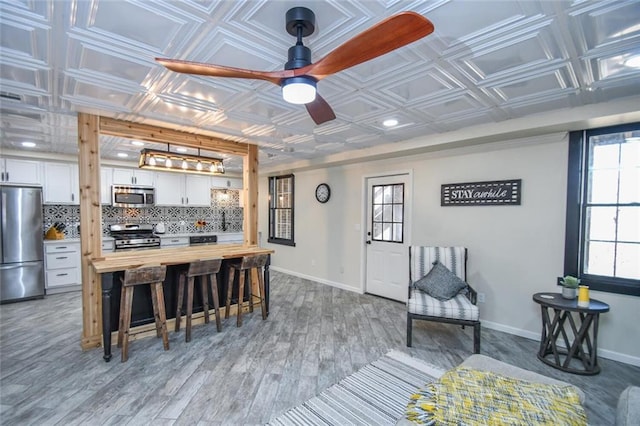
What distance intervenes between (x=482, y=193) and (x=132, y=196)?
6.23 meters

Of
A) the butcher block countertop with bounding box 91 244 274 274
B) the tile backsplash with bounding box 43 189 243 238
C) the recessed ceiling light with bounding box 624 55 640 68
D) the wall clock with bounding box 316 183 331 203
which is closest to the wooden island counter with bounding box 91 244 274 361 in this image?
the butcher block countertop with bounding box 91 244 274 274

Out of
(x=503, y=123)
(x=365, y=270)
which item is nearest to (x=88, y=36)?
(x=503, y=123)

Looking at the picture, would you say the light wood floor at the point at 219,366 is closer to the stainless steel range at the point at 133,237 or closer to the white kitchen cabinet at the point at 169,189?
the stainless steel range at the point at 133,237

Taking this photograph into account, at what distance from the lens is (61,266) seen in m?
4.82

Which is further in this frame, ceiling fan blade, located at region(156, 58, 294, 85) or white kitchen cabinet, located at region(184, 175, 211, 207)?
white kitchen cabinet, located at region(184, 175, 211, 207)

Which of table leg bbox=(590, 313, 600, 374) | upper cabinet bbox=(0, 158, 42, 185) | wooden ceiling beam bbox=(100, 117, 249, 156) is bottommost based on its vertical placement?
table leg bbox=(590, 313, 600, 374)

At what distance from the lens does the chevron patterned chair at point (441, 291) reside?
2920 millimetres

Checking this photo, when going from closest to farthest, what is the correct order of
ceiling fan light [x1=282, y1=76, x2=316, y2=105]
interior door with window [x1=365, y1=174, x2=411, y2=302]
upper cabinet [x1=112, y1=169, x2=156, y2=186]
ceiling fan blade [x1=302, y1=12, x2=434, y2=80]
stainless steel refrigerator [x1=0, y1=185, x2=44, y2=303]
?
ceiling fan blade [x1=302, y1=12, x2=434, y2=80] → ceiling fan light [x1=282, y1=76, x2=316, y2=105] → stainless steel refrigerator [x1=0, y1=185, x2=44, y2=303] → interior door with window [x1=365, y1=174, x2=411, y2=302] → upper cabinet [x1=112, y1=169, x2=156, y2=186]

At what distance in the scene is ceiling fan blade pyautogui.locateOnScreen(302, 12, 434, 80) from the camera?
1.05m

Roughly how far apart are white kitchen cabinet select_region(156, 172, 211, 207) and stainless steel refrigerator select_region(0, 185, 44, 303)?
190cm

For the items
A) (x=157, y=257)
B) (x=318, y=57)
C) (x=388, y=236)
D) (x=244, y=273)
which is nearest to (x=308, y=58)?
(x=318, y=57)

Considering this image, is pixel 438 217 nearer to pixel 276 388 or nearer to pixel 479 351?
pixel 479 351

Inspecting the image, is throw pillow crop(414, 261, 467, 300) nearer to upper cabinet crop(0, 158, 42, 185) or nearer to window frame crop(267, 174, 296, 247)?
window frame crop(267, 174, 296, 247)

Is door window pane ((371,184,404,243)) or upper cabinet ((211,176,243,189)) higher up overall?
upper cabinet ((211,176,243,189))
